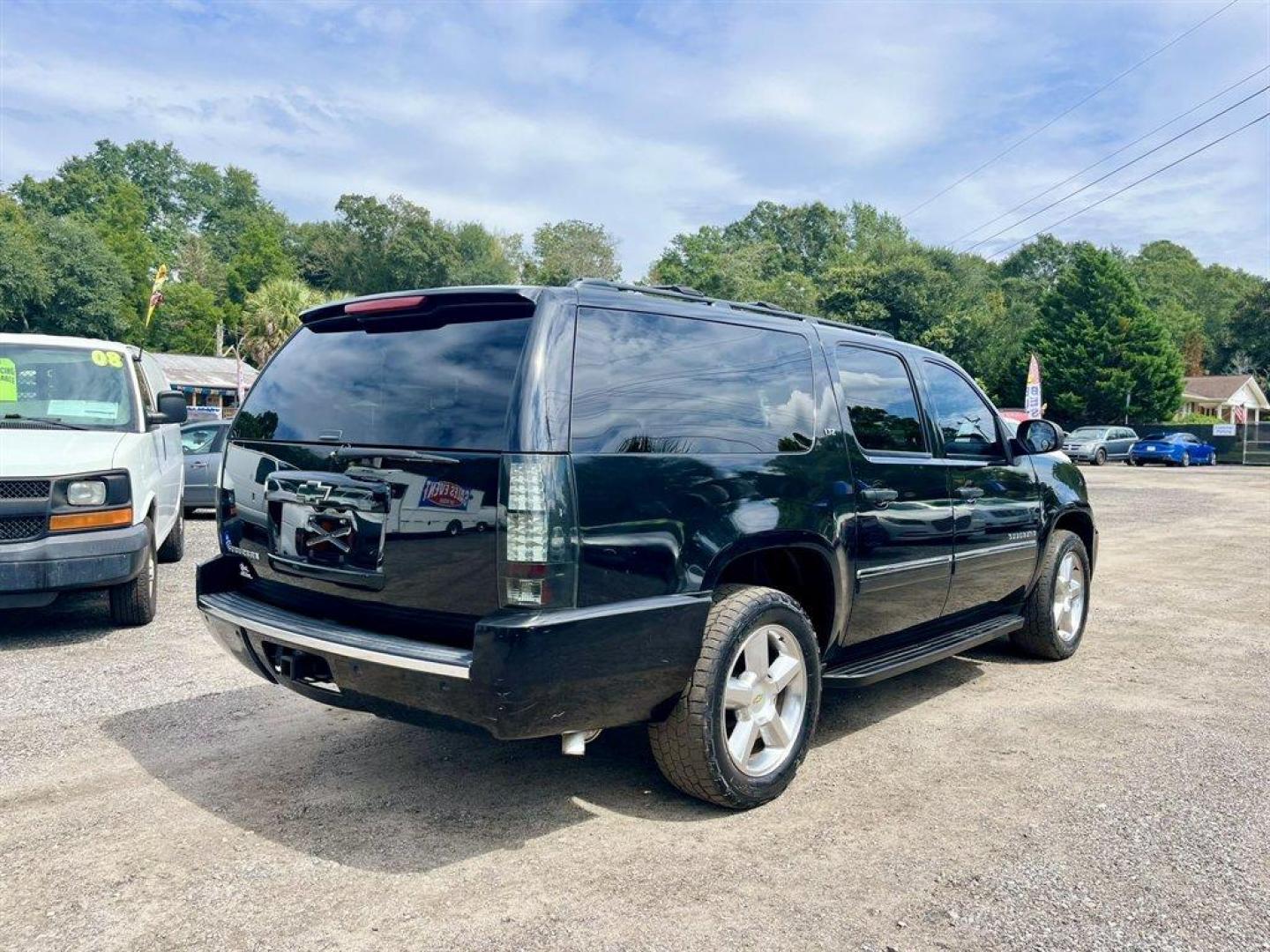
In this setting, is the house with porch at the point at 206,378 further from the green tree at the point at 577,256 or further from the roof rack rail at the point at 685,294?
the roof rack rail at the point at 685,294

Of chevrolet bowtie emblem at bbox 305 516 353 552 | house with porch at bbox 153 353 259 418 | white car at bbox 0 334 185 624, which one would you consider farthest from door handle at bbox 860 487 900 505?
house with porch at bbox 153 353 259 418

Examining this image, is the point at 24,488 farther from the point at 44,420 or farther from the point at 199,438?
the point at 199,438

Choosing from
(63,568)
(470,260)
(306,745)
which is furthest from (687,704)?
(470,260)

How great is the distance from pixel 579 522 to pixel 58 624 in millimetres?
5475

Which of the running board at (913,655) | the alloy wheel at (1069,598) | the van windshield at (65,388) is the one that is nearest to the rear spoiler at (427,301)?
the running board at (913,655)

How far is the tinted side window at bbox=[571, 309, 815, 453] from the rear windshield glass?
0.27 metres

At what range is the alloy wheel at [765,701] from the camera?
142 inches

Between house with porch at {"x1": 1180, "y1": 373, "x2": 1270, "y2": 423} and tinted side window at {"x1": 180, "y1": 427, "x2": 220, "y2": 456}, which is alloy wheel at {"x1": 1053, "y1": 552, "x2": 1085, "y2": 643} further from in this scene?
house with porch at {"x1": 1180, "y1": 373, "x2": 1270, "y2": 423}

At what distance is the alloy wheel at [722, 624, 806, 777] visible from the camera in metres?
3.61

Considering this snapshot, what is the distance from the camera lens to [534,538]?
117 inches

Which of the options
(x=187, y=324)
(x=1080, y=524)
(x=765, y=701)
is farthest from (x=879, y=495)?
(x=187, y=324)

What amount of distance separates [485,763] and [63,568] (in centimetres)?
332

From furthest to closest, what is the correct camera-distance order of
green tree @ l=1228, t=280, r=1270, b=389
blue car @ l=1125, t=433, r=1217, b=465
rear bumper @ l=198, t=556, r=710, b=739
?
green tree @ l=1228, t=280, r=1270, b=389, blue car @ l=1125, t=433, r=1217, b=465, rear bumper @ l=198, t=556, r=710, b=739

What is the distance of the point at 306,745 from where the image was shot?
14.2 ft
